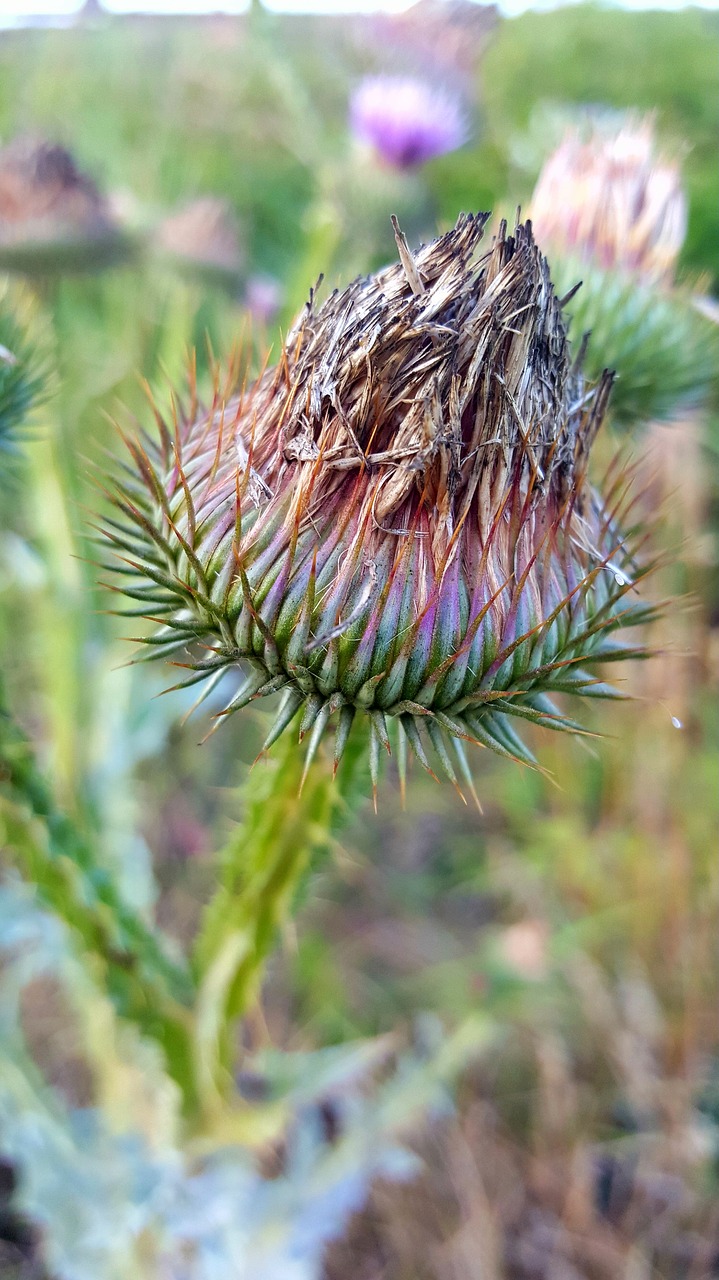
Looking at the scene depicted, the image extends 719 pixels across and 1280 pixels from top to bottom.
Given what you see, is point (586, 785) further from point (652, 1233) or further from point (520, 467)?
point (520, 467)

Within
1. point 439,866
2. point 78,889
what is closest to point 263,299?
point 439,866

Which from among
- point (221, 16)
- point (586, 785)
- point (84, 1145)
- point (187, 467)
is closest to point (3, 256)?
point (187, 467)

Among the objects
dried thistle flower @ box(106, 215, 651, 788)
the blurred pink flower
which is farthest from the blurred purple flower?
dried thistle flower @ box(106, 215, 651, 788)

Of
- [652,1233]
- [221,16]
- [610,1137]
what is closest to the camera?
[652,1233]

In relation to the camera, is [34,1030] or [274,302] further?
[274,302]

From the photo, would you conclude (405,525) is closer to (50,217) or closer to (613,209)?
(613,209)

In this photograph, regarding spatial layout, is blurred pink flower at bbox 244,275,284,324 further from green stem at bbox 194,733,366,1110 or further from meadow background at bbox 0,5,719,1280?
green stem at bbox 194,733,366,1110

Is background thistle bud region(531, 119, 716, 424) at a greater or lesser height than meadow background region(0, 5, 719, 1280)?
greater
